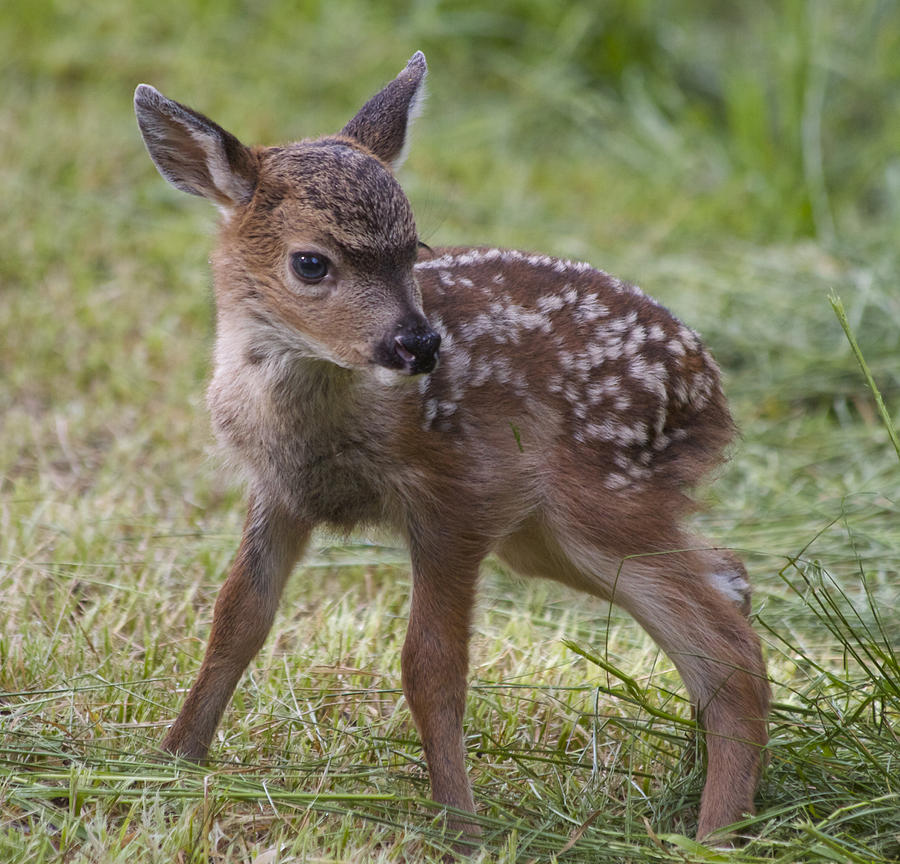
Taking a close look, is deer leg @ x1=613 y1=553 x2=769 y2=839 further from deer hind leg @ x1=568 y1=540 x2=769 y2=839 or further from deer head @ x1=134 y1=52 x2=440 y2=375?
deer head @ x1=134 y1=52 x2=440 y2=375

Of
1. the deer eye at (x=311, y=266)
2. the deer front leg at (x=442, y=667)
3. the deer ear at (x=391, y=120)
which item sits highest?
the deer ear at (x=391, y=120)

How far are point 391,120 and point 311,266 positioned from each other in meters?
0.63

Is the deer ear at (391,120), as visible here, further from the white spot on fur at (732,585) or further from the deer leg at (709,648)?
the white spot on fur at (732,585)

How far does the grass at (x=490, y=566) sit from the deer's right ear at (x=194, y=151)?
96 centimetres

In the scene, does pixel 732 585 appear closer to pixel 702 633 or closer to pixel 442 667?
pixel 702 633

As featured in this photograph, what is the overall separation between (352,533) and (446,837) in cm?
90

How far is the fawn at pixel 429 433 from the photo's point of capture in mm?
3246

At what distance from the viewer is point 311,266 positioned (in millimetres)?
3256

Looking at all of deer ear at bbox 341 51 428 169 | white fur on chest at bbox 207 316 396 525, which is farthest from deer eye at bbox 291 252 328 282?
deer ear at bbox 341 51 428 169

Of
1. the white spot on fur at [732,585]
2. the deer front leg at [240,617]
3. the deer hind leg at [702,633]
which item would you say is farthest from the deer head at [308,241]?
the white spot on fur at [732,585]

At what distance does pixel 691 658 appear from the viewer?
3434 mm

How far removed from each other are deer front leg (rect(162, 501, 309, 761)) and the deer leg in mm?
882

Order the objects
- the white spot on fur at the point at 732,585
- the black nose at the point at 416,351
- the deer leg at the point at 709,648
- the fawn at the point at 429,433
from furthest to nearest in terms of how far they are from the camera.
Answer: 1. the white spot on fur at the point at 732,585
2. the deer leg at the point at 709,648
3. the fawn at the point at 429,433
4. the black nose at the point at 416,351

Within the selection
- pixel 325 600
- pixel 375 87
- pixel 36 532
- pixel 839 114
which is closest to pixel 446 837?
pixel 325 600
